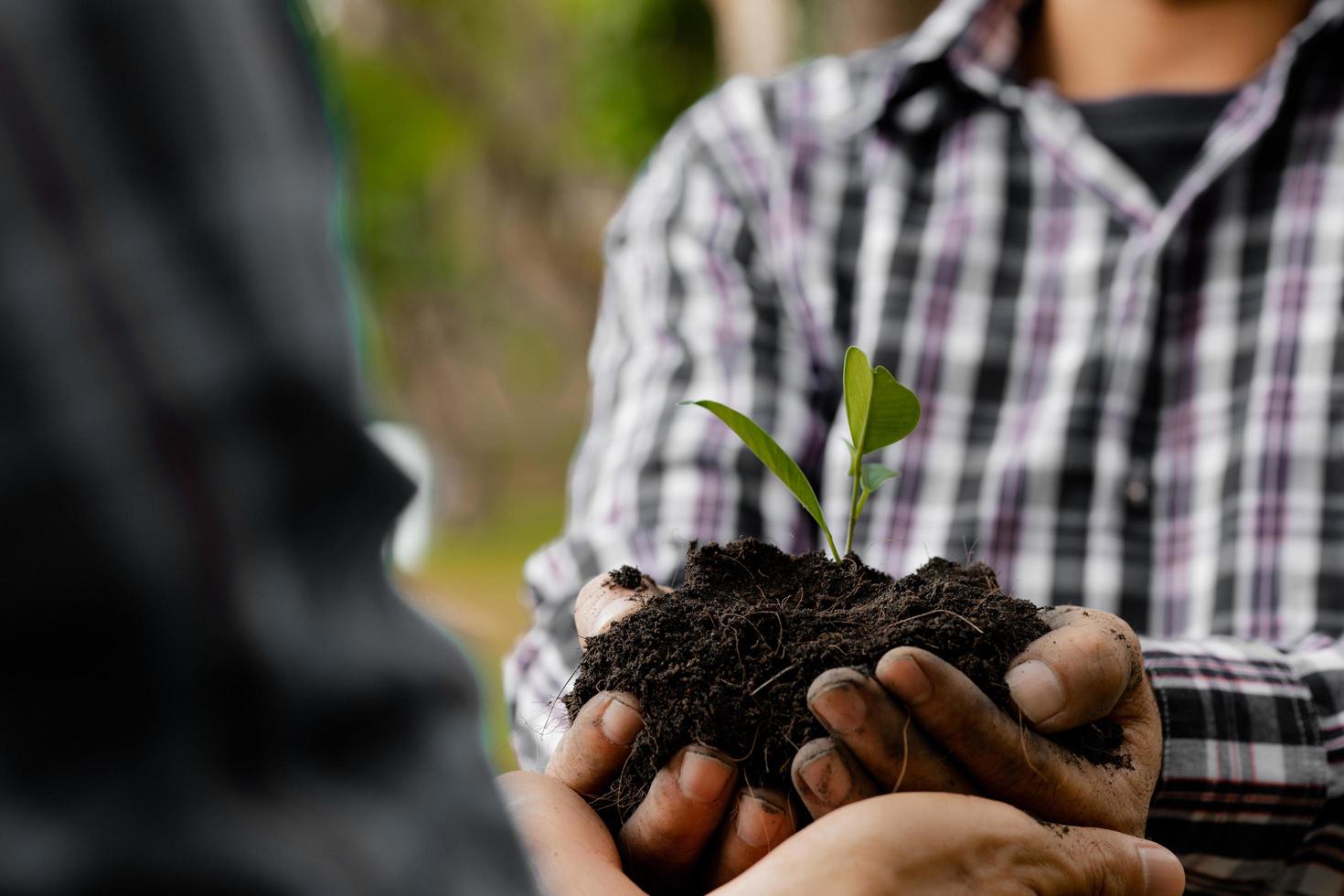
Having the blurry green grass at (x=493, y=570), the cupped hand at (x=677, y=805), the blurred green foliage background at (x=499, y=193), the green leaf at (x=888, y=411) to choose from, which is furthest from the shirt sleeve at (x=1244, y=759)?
the blurry green grass at (x=493, y=570)

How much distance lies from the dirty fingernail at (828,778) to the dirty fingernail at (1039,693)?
12 centimetres

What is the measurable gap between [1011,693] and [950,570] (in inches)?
6.0

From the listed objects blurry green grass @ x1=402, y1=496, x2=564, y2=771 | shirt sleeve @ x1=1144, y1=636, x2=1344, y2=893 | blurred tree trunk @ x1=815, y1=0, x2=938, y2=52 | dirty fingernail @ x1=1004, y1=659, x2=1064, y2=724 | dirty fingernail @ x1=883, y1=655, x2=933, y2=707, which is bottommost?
blurry green grass @ x1=402, y1=496, x2=564, y2=771

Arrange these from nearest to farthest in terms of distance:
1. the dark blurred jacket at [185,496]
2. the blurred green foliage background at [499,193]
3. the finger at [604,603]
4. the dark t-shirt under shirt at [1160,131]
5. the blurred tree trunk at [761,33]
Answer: the dark blurred jacket at [185,496] → the finger at [604,603] → the dark t-shirt under shirt at [1160,131] → the blurred tree trunk at [761,33] → the blurred green foliage background at [499,193]

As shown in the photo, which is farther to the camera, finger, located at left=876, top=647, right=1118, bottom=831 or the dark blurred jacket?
finger, located at left=876, top=647, right=1118, bottom=831

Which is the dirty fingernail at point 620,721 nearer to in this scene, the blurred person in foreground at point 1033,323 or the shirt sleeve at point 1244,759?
the blurred person in foreground at point 1033,323

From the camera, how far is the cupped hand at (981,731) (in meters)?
0.61

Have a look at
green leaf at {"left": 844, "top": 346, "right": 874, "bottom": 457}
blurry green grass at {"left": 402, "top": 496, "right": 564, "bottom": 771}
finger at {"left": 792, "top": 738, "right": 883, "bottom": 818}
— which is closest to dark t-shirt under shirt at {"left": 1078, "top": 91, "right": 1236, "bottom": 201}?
green leaf at {"left": 844, "top": 346, "right": 874, "bottom": 457}

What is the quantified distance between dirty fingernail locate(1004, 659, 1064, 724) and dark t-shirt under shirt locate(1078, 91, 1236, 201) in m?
0.90

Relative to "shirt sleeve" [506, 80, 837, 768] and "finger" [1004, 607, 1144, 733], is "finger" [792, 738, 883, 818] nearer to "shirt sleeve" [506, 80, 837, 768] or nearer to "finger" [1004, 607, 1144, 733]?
"finger" [1004, 607, 1144, 733]

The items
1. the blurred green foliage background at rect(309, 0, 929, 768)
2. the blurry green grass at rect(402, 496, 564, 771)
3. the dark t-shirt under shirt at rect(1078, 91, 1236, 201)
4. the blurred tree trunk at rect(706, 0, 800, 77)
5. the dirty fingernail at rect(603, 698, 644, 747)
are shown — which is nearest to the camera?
the dirty fingernail at rect(603, 698, 644, 747)

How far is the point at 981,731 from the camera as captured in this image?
2.04 ft

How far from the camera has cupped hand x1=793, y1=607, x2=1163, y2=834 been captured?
0.61 metres

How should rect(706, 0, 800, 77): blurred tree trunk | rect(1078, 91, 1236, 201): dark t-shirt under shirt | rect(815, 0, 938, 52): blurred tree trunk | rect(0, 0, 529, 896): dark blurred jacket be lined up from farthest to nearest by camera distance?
rect(706, 0, 800, 77): blurred tree trunk → rect(815, 0, 938, 52): blurred tree trunk → rect(1078, 91, 1236, 201): dark t-shirt under shirt → rect(0, 0, 529, 896): dark blurred jacket
